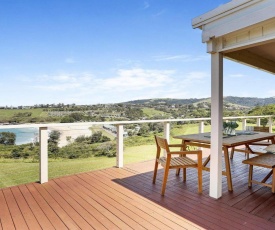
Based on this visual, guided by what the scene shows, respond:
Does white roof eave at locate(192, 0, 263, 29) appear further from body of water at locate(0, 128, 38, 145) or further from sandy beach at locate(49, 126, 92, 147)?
body of water at locate(0, 128, 38, 145)

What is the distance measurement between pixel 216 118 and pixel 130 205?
1.67 m

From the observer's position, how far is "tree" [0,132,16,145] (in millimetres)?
3554

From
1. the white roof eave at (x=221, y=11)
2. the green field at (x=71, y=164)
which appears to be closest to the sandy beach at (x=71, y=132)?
the green field at (x=71, y=164)

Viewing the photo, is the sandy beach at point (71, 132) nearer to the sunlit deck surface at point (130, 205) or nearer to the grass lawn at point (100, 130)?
the grass lawn at point (100, 130)

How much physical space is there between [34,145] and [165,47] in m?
16.3

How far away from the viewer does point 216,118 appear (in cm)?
302

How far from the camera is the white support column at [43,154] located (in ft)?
12.0

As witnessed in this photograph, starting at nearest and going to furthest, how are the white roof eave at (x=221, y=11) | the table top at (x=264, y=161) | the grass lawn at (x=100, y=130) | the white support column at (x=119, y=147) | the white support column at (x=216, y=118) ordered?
the white roof eave at (x=221, y=11)
the white support column at (x=216, y=118)
the table top at (x=264, y=161)
the grass lawn at (x=100, y=130)
the white support column at (x=119, y=147)

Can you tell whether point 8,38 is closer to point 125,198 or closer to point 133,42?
point 133,42

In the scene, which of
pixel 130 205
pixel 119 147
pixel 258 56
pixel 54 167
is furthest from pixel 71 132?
pixel 258 56

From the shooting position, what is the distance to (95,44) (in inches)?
606

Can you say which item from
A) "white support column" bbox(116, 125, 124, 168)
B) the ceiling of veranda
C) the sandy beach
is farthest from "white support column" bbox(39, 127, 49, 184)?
the ceiling of veranda

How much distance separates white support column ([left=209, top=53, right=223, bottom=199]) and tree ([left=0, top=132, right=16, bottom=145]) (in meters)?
3.22

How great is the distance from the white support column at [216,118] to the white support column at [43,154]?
2.73 metres
